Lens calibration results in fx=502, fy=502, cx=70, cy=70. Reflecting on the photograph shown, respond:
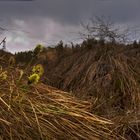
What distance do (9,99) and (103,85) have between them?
2.70 metres

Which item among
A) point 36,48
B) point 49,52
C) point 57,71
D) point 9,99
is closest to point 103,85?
point 57,71

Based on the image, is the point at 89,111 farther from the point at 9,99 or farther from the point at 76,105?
the point at 9,99

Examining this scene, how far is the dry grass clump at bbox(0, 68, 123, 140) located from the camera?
3217 millimetres

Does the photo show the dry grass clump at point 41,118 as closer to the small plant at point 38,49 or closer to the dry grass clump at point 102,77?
the small plant at point 38,49

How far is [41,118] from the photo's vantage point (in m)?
3.38

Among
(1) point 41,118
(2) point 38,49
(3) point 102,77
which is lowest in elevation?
(1) point 41,118

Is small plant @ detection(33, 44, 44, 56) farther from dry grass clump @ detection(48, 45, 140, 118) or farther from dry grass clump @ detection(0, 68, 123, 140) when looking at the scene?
dry grass clump @ detection(48, 45, 140, 118)

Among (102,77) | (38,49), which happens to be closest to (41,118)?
(38,49)

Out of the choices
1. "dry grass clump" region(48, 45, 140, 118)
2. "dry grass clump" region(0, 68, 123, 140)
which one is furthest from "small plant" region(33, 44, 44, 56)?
"dry grass clump" region(48, 45, 140, 118)

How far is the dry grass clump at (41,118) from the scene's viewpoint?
322cm

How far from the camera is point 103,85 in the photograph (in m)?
5.97

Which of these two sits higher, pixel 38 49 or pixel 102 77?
pixel 38 49

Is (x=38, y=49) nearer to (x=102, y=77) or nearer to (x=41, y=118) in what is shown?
(x=41, y=118)

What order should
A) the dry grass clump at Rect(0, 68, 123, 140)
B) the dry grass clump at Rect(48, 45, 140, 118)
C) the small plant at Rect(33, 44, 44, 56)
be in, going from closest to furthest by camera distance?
the dry grass clump at Rect(0, 68, 123, 140) < the small plant at Rect(33, 44, 44, 56) < the dry grass clump at Rect(48, 45, 140, 118)
